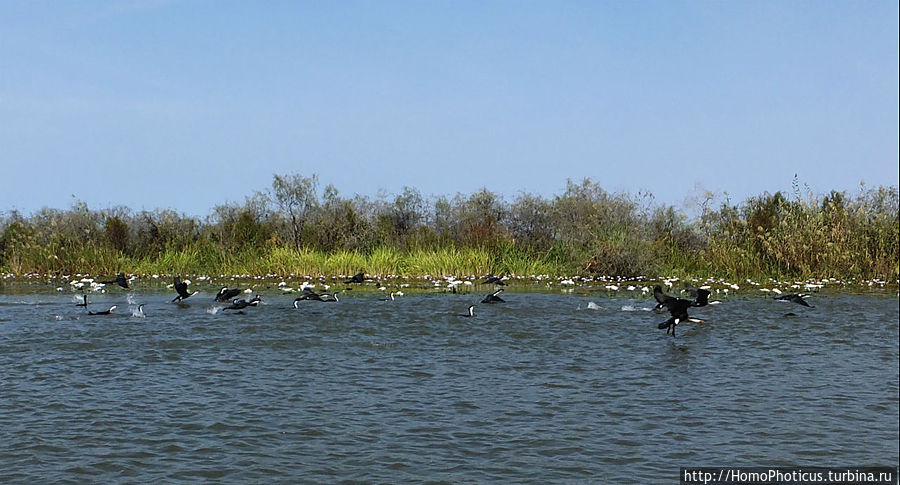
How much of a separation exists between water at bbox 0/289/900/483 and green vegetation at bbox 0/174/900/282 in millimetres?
8371

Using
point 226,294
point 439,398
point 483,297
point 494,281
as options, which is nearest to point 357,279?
point 494,281

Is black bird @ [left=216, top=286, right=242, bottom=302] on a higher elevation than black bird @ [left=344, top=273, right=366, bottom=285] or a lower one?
lower

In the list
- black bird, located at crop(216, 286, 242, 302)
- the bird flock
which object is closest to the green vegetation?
the bird flock

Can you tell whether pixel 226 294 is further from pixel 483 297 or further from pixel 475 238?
pixel 475 238

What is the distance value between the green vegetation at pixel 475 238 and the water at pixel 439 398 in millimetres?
8371

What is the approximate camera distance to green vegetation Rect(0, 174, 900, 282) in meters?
22.1

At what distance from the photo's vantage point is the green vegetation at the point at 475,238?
22.1 m

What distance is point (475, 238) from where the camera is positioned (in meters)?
26.2

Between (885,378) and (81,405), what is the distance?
330 inches

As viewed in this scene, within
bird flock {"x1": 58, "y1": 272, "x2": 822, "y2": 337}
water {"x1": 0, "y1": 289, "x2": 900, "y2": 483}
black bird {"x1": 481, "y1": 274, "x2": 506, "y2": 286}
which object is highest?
black bird {"x1": 481, "y1": 274, "x2": 506, "y2": 286}

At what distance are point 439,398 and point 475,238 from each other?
1805 cm

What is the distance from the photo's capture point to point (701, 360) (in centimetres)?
1034

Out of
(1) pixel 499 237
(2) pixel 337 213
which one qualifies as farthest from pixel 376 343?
(2) pixel 337 213

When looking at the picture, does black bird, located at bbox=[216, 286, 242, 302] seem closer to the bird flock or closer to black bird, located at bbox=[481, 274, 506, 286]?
the bird flock
